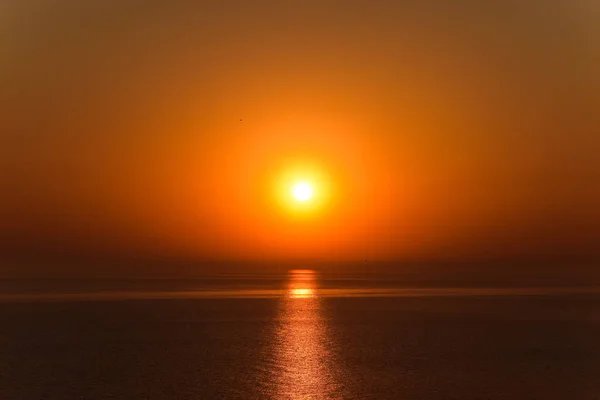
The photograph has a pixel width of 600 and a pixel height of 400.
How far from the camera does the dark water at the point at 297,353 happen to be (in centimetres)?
1980

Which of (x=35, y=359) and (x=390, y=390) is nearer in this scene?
(x=390, y=390)

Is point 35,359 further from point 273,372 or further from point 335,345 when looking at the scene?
point 335,345

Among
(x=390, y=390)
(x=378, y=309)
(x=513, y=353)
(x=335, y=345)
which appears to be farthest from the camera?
(x=378, y=309)

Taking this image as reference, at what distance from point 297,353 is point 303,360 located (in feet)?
5.65

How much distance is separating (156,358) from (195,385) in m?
5.39

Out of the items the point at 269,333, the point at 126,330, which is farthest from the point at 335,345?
the point at 126,330

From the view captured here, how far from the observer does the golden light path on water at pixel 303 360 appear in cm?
1927

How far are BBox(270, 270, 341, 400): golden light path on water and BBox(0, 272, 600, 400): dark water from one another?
50 millimetres

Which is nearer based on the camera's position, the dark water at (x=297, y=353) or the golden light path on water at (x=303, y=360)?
the golden light path on water at (x=303, y=360)

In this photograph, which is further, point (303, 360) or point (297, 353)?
point (297, 353)

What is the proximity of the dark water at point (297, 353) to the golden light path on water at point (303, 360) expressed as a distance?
50 mm

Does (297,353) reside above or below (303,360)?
above

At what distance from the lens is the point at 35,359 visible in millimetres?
24578

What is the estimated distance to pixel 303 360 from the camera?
24328 millimetres
